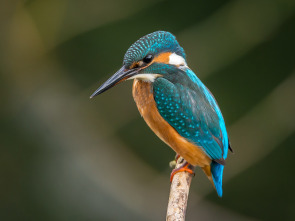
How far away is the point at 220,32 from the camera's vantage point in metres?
3.96

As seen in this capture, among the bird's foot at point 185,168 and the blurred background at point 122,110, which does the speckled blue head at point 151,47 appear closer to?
the bird's foot at point 185,168

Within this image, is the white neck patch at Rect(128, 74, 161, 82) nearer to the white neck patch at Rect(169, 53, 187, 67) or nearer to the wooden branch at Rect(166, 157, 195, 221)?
the white neck patch at Rect(169, 53, 187, 67)

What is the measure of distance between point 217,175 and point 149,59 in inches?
27.0

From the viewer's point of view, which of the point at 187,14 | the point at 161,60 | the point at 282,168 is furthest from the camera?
the point at 187,14

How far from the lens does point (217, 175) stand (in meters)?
2.85

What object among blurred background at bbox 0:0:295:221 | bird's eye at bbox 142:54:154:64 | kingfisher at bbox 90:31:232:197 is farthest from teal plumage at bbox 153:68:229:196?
blurred background at bbox 0:0:295:221

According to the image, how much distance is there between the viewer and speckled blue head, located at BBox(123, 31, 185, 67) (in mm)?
2614

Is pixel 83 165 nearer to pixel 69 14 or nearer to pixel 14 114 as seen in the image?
pixel 14 114

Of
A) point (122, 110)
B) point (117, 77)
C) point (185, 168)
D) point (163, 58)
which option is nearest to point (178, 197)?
point (185, 168)

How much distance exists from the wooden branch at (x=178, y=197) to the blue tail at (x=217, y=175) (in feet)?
0.45

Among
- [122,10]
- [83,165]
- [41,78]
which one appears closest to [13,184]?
[83,165]

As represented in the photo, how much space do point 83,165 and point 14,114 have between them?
2.23 feet

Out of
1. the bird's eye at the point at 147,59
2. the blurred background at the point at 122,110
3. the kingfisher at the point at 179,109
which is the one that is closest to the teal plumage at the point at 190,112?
the kingfisher at the point at 179,109

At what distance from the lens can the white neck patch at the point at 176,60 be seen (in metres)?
2.85
